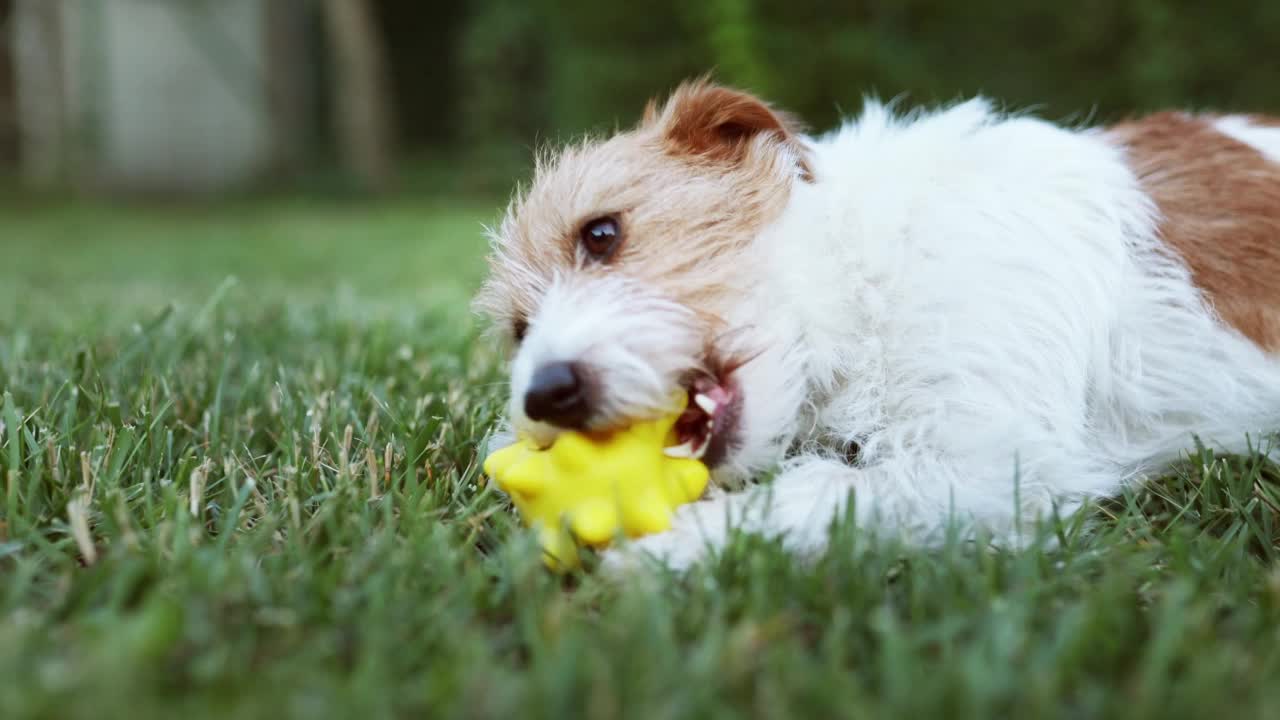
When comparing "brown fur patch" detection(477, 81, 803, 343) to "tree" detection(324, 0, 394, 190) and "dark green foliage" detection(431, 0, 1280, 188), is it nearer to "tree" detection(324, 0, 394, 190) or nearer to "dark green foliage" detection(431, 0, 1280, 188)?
"dark green foliage" detection(431, 0, 1280, 188)

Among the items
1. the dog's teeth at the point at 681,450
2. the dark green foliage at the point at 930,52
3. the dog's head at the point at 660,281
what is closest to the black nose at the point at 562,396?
the dog's head at the point at 660,281

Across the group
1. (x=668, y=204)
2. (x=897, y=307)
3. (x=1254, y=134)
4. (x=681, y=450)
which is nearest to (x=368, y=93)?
(x=668, y=204)

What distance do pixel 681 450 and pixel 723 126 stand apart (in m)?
1.04

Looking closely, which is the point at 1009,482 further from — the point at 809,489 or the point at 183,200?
the point at 183,200

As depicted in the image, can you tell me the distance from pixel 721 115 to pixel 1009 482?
4.11ft

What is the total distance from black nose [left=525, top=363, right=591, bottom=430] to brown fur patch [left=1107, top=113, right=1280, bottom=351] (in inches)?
61.8

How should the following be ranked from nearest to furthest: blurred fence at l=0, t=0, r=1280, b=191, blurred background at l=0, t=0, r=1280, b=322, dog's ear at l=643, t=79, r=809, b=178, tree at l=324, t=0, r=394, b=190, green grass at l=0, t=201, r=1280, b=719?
green grass at l=0, t=201, r=1280, b=719
dog's ear at l=643, t=79, r=809, b=178
blurred background at l=0, t=0, r=1280, b=322
blurred fence at l=0, t=0, r=1280, b=191
tree at l=324, t=0, r=394, b=190

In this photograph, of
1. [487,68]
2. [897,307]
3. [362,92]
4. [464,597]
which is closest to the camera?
[464,597]

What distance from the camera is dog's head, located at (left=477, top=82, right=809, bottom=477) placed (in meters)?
2.25

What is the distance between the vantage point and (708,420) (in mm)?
2393

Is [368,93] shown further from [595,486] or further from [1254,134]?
[595,486]

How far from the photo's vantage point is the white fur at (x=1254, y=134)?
299cm

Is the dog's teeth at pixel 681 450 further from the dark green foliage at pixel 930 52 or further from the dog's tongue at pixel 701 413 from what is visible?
the dark green foliage at pixel 930 52

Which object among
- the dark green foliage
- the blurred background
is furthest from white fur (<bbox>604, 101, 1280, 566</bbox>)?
the dark green foliage
